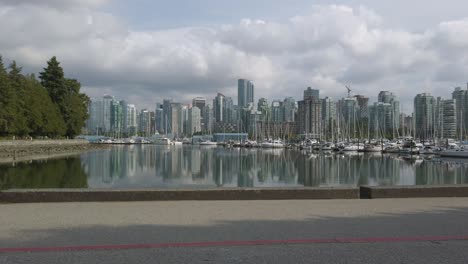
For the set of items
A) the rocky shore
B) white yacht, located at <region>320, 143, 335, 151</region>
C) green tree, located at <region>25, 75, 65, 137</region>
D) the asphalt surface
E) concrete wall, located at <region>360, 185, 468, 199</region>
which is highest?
green tree, located at <region>25, 75, 65, 137</region>

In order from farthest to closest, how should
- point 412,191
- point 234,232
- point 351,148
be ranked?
point 351,148, point 412,191, point 234,232

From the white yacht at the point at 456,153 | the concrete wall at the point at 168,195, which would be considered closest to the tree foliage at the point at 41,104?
the concrete wall at the point at 168,195

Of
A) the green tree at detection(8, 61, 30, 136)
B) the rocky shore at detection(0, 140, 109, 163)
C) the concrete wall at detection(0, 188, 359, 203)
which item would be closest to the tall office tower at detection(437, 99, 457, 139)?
the rocky shore at detection(0, 140, 109, 163)

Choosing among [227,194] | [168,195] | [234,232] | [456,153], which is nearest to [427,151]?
[456,153]

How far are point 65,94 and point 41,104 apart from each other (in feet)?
68.1

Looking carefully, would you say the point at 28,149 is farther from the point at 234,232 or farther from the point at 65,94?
the point at 234,232

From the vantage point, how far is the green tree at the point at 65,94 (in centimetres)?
10988

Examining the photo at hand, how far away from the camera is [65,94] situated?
11325 centimetres

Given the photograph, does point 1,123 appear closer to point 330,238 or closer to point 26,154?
point 26,154

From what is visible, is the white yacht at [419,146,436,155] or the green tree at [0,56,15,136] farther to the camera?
the white yacht at [419,146,436,155]

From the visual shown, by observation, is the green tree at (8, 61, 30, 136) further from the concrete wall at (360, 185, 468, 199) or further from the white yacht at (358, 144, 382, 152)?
the white yacht at (358, 144, 382, 152)

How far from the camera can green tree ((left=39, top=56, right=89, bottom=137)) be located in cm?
10988

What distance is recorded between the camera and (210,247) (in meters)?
9.24

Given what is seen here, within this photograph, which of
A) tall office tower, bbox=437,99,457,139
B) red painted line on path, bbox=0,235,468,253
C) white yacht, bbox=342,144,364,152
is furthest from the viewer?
tall office tower, bbox=437,99,457,139
